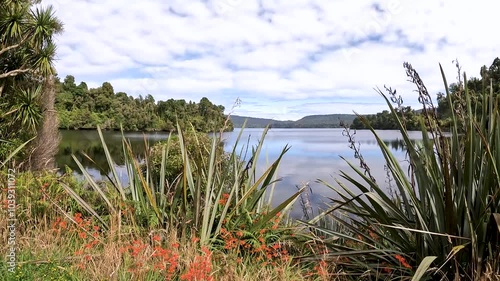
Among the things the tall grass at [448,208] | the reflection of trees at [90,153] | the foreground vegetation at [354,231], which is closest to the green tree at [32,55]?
the reflection of trees at [90,153]

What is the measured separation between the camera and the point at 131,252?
9.32 feet

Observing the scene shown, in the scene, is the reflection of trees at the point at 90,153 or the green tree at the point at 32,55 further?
the reflection of trees at the point at 90,153

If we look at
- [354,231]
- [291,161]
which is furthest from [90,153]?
[354,231]

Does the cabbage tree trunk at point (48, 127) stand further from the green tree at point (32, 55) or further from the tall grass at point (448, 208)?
the tall grass at point (448, 208)

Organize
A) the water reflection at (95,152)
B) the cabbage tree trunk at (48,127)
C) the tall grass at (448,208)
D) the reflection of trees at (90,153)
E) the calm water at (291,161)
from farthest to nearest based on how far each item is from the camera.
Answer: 1. the reflection of trees at (90,153)
2. the cabbage tree trunk at (48,127)
3. the water reflection at (95,152)
4. the calm water at (291,161)
5. the tall grass at (448,208)

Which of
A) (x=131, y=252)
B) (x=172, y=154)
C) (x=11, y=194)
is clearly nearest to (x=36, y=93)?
(x=172, y=154)

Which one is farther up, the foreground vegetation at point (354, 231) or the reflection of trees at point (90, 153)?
the foreground vegetation at point (354, 231)

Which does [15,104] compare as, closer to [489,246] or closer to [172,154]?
[172,154]

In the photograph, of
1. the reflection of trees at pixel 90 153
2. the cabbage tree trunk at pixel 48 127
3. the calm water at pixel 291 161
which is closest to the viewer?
the calm water at pixel 291 161

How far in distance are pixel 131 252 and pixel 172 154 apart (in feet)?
19.3

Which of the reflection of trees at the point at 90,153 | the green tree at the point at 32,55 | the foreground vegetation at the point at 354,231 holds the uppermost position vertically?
the green tree at the point at 32,55

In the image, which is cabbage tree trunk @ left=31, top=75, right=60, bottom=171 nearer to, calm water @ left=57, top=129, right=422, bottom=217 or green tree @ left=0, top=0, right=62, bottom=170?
green tree @ left=0, top=0, right=62, bottom=170

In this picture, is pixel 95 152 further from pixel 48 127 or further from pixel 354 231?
pixel 354 231

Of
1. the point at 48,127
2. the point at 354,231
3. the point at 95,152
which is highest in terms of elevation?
the point at 48,127
